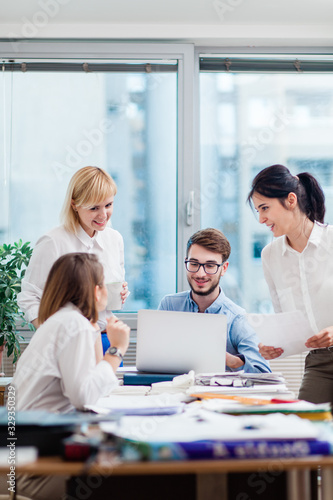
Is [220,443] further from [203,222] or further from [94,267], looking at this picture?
[203,222]

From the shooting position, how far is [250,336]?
2.49m

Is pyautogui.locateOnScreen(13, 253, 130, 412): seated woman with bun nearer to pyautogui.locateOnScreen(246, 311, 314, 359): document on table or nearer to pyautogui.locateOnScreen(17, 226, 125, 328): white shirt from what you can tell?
pyautogui.locateOnScreen(246, 311, 314, 359): document on table

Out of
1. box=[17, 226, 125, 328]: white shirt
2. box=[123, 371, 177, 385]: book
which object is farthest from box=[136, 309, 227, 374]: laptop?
box=[17, 226, 125, 328]: white shirt

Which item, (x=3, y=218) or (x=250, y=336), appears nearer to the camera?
(x=250, y=336)

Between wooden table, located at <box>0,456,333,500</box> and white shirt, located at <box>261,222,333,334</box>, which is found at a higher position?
white shirt, located at <box>261,222,333,334</box>

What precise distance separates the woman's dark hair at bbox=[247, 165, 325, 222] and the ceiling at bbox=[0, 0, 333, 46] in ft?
5.25

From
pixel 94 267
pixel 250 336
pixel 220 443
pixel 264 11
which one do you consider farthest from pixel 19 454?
pixel 264 11

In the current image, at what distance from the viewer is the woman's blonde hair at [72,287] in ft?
5.49

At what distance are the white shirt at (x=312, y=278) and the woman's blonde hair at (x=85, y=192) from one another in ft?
2.84

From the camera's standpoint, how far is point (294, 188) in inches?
93.9

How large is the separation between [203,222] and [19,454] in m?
3.04

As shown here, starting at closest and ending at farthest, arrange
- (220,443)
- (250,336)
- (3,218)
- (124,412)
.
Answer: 1. (220,443)
2. (124,412)
3. (250,336)
4. (3,218)

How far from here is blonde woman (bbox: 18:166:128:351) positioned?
2.63 m

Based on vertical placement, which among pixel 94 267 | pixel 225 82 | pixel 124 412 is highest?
pixel 225 82
